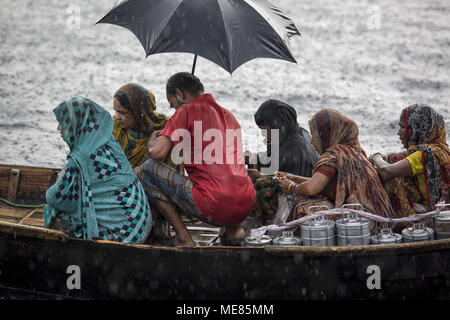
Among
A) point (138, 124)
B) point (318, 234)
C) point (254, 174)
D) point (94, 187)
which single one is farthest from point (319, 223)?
point (138, 124)

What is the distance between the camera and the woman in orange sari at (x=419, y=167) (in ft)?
12.9

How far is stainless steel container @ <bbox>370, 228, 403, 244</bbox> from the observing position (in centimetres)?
370

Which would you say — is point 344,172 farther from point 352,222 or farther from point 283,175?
point 283,175

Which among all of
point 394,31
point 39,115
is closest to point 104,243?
point 39,115

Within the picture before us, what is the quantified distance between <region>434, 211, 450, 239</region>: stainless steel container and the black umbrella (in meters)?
1.50

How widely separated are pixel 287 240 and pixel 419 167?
1.02 meters

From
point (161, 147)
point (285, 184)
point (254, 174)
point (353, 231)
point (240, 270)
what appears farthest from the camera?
point (254, 174)

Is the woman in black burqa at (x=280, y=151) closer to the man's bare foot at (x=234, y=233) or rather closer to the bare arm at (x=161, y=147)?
the man's bare foot at (x=234, y=233)

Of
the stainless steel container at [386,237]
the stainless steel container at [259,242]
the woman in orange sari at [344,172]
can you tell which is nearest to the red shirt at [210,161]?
the stainless steel container at [259,242]

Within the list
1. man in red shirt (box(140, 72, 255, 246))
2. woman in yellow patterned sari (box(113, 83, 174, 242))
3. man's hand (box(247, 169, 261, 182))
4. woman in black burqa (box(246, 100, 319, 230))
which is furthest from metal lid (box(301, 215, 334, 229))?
woman in yellow patterned sari (box(113, 83, 174, 242))

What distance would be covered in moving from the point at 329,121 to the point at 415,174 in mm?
688

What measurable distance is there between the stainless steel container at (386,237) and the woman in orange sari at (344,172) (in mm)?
146

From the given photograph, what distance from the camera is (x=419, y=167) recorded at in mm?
3947

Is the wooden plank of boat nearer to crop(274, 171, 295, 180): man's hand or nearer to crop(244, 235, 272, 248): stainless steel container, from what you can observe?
crop(244, 235, 272, 248): stainless steel container
